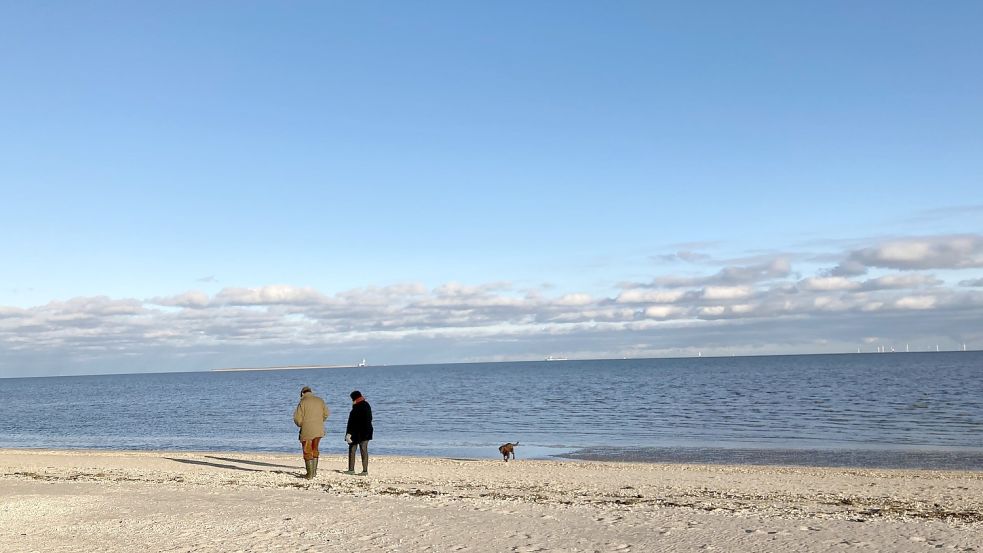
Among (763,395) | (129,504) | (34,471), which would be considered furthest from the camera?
(763,395)

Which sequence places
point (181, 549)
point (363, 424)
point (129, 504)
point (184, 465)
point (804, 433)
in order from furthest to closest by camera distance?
point (804, 433)
point (184, 465)
point (363, 424)
point (129, 504)
point (181, 549)

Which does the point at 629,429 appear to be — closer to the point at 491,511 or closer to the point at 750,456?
the point at 750,456

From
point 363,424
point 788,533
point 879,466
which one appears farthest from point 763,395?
point 788,533

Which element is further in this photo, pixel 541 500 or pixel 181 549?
pixel 541 500

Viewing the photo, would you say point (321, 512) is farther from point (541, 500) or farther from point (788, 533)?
point (788, 533)

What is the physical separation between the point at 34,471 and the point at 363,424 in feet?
31.8

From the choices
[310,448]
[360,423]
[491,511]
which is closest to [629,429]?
[360,423]

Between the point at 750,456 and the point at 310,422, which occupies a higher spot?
the point at 310,422

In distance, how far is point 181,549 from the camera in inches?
372

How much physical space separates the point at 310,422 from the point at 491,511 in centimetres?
545

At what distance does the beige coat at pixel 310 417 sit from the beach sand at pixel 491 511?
95 centimetres

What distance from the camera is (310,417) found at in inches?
625

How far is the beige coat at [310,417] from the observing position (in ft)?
52.0

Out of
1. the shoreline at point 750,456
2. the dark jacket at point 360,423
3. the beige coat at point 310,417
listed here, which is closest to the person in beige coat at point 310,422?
the beige coat at point 310,417
